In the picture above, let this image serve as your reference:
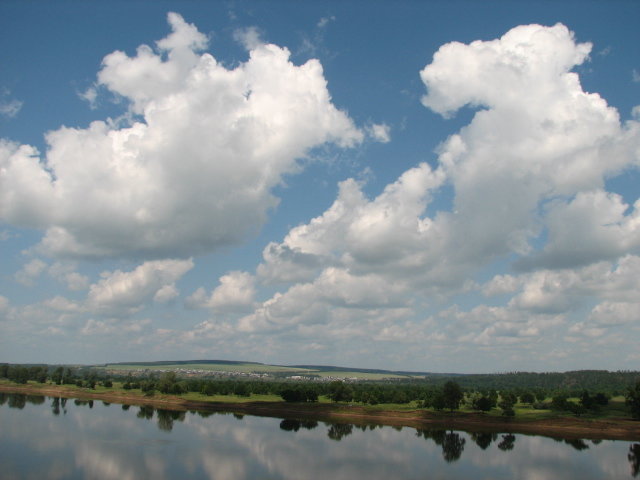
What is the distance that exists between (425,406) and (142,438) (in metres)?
82.3

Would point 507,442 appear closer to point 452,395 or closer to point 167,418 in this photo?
point 452,395

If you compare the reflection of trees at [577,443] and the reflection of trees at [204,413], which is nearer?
the reflection of trees at [577,443]

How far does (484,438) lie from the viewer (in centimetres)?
9881

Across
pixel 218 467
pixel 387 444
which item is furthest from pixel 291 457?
pixel 387 444

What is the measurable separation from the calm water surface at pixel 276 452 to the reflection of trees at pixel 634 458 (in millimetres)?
136

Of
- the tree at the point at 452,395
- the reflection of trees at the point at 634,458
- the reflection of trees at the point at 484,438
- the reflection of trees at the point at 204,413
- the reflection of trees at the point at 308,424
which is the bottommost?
the reflection of trees at the point at 204,413

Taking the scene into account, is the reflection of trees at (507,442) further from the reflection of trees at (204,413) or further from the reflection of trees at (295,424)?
the reflection of trees at (204,413)

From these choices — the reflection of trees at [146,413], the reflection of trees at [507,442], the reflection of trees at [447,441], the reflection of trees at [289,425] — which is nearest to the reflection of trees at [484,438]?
the reflection of trees at [507,442]

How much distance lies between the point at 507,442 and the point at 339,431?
32933mm

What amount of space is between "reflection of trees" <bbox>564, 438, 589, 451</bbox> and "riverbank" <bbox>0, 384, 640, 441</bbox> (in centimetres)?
478

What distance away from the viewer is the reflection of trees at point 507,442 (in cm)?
8562

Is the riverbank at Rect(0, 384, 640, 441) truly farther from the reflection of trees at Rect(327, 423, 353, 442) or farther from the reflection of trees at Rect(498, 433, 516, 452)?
the reflection of trees at Rect(498, 433, 516, 452)

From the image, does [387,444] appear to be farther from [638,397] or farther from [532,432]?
[638,397]

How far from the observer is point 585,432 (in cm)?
10856
